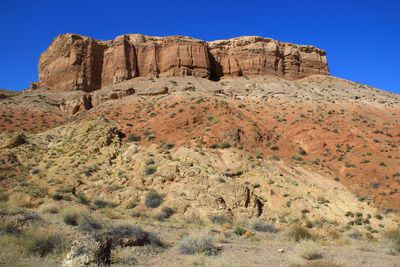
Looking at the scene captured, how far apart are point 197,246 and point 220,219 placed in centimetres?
576

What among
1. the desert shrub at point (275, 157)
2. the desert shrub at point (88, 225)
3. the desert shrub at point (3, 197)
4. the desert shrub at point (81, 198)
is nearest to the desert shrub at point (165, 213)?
the desert shrub at point (81, 198)

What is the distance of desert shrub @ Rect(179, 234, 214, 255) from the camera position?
787 centimetres

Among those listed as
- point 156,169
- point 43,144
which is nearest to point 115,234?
point 156,169

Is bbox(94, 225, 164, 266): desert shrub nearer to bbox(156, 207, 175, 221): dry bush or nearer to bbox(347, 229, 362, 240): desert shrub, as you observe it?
bbox(156, 207, 175, 221): dry bush

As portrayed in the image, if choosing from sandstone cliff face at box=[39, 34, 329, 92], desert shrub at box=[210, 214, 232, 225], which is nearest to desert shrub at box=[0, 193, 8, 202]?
desert shrub at box=[210, 214, 232, 225]

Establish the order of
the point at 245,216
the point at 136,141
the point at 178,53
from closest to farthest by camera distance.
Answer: the point at 245,216, the point at 136,141, the point at 178,53

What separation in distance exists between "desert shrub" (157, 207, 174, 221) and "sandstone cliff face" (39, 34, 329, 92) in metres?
28.5

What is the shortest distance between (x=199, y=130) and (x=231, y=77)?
22.7 meters

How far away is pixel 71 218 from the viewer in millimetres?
9555

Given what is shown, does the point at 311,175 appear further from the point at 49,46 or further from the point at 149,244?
the point at 49,46

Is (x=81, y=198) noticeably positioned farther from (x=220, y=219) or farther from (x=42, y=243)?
(x=42, y=243)

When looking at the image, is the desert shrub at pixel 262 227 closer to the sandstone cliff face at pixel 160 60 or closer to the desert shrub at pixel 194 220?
the desert shrub at pixel 194 220

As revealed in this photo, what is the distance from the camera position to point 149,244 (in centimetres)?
817

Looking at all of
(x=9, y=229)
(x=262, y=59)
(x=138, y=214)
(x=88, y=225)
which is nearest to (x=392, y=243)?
(x=88, y=225)
